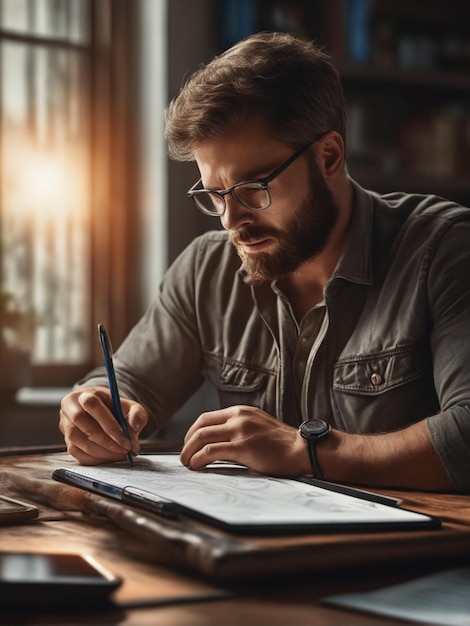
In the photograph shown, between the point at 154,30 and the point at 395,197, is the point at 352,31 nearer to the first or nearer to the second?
the point at 154,30

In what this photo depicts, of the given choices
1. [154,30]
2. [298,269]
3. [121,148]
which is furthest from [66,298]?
[298,269]

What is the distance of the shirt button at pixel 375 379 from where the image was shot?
5.34 feet

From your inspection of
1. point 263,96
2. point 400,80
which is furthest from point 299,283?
point 400,80

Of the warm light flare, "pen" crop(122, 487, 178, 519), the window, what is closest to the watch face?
"pen" crop(122, 487, 178, 519)

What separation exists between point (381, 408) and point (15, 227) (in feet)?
5.53

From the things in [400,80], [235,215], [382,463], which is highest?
[400,80]

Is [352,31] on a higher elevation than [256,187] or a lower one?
higher

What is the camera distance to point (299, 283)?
1.85 meters

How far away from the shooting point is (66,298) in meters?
3.03

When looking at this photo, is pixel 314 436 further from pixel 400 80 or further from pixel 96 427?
pixel 400 80

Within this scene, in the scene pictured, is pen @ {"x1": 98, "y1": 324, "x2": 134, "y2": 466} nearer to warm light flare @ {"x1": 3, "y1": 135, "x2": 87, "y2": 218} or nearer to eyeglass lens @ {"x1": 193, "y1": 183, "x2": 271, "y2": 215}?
eyeglass lens @ {"x1": 193, "y1": 183, "x2": 271, "y2": 215}

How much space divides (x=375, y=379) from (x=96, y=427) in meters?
0.53

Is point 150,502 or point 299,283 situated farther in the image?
point 299,283

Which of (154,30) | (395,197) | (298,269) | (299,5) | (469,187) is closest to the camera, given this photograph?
(298,269)
